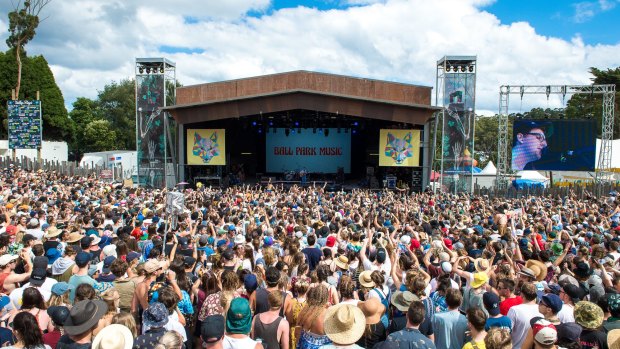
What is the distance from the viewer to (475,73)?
81.4 feet

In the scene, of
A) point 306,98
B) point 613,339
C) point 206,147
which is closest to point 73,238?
point 613,339

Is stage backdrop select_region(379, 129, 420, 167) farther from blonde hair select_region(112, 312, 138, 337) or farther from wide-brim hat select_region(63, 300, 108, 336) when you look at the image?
wide-brim hat select_region(63, 300, 108, 336)

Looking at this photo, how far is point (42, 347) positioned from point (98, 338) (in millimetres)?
603

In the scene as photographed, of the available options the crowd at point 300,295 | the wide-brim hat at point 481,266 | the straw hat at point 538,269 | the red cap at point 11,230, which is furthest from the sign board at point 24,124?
the straw hat at point 538,269

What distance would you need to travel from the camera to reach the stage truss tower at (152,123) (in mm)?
25672

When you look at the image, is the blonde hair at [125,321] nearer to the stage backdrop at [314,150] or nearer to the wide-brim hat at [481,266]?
the wide-brim hat at [481,266]

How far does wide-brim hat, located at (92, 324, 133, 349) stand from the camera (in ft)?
10.6

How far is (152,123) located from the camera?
25938 millimetres

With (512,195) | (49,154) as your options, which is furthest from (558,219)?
(49,154)

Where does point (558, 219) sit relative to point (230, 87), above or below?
below

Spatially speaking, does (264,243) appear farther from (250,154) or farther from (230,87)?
(250,154)

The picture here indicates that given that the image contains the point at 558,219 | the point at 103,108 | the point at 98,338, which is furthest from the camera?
the point at 103,108

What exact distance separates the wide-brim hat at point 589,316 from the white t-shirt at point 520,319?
1.32ft

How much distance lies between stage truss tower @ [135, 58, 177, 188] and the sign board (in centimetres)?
508
